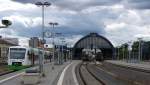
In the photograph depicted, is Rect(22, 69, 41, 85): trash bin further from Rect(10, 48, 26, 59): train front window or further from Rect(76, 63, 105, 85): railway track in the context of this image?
Rect(10, 48, 26, 59): train front window

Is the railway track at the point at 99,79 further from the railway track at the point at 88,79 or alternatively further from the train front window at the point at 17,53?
the train front window at the point at 17,53

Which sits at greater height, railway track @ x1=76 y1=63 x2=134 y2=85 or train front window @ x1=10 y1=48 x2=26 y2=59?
train front window @ x1=10 y1=48 x2=26 y2=59

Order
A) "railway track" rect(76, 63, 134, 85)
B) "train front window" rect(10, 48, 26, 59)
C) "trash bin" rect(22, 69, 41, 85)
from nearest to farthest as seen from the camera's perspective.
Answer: "trash bin" rect(22, 69, 41, 85) < "railway track" rect(76, 63, 134, 85) < "train front window" rect(10, 48, 26, 59)

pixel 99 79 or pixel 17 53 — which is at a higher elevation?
pixel 17 53

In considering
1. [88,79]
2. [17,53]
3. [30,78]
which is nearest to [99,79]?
[88,79]

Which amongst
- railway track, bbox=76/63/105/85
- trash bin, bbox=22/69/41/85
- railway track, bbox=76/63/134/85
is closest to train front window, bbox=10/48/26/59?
railway track, bbox=76/63/134/85

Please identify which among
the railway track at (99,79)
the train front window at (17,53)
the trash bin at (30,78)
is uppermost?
the train front window at (17,53)

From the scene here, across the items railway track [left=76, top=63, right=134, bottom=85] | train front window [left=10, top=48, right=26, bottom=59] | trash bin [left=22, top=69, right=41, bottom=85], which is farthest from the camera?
train front window [left=10, top=48, right=26, bottom=59]

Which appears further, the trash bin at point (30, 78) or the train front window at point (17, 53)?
the train front window at point (17, 53)

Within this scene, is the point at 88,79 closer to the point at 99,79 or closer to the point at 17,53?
the point at 99,79

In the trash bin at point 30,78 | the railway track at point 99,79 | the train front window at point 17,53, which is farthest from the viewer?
the train front window at point 17,53

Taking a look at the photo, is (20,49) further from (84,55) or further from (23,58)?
(84,55)

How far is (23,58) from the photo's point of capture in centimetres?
7644

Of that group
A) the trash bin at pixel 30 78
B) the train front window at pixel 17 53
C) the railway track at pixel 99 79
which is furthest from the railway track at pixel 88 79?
the train front window at pixel 17 53
